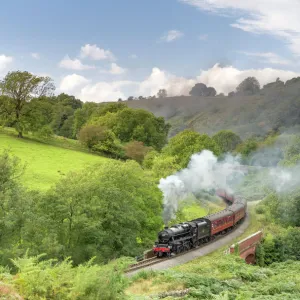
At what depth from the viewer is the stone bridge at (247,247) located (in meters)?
31.9

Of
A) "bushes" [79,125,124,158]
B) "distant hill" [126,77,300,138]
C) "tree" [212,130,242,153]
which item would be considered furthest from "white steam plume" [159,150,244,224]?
"distant hill" [126,77,300,138]

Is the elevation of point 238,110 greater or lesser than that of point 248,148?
greater

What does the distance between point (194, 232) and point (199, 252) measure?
1690 millimetres

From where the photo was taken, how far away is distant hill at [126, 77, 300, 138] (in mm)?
121919

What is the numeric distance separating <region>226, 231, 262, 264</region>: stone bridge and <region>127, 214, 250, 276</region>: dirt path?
8.26 feet

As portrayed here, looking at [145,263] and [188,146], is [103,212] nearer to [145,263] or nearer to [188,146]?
[145,263]

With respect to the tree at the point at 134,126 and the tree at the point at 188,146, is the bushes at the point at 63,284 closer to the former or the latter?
the tree at the point at 188,146

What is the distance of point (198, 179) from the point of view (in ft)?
A: 173

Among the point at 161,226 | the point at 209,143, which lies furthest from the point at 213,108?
the point at 161,226

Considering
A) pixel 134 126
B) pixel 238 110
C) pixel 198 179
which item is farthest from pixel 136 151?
pixel 238 110

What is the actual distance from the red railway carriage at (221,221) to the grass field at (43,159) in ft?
55.8

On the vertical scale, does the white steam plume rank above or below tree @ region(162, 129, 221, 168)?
below

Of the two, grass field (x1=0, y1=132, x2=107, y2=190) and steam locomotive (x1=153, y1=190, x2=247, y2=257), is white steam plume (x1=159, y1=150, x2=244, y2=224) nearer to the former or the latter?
steam locomotive (x1=153, y1=190, x2=247, y2=257)

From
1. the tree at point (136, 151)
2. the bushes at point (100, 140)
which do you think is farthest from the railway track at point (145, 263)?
the bushes at point (100, 140)
